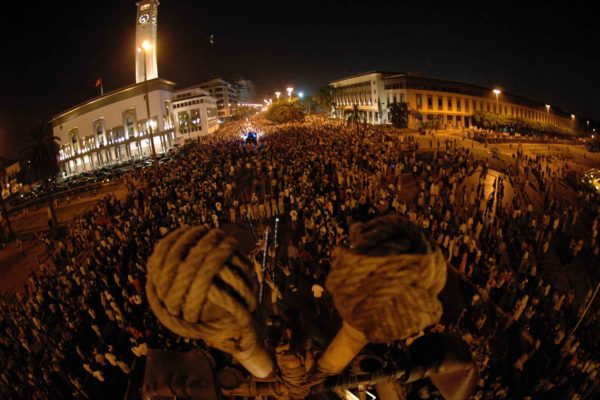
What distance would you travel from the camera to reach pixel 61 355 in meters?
6.55

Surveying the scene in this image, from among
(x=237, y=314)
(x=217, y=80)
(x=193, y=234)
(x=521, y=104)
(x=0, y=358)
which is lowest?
(x=0, y=358)

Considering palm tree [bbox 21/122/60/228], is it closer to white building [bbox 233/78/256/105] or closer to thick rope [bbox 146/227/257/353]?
thick rope [bbox 146/227/257/353]

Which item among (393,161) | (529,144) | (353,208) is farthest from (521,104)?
(353,208)

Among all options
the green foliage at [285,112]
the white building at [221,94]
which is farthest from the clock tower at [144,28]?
the white building at [221,94]

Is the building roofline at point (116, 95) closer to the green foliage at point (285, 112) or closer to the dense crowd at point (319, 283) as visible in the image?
the green foliage at point (285, 112)

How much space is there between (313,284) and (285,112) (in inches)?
2160

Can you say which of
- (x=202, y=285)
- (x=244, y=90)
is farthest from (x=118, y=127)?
(x=244, y=90)

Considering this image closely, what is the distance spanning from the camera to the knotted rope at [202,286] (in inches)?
37.6

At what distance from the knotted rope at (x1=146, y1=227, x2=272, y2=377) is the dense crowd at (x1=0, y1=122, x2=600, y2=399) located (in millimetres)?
850

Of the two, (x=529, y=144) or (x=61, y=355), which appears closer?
(x=61, y=355)

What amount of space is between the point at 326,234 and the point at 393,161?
926 cm

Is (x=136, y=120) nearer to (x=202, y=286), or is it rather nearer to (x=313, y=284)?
(x=313, y=284)

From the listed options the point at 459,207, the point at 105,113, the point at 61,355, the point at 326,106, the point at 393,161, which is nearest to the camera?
the point at 61,355

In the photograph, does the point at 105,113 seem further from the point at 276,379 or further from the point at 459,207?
the point at 276,379
